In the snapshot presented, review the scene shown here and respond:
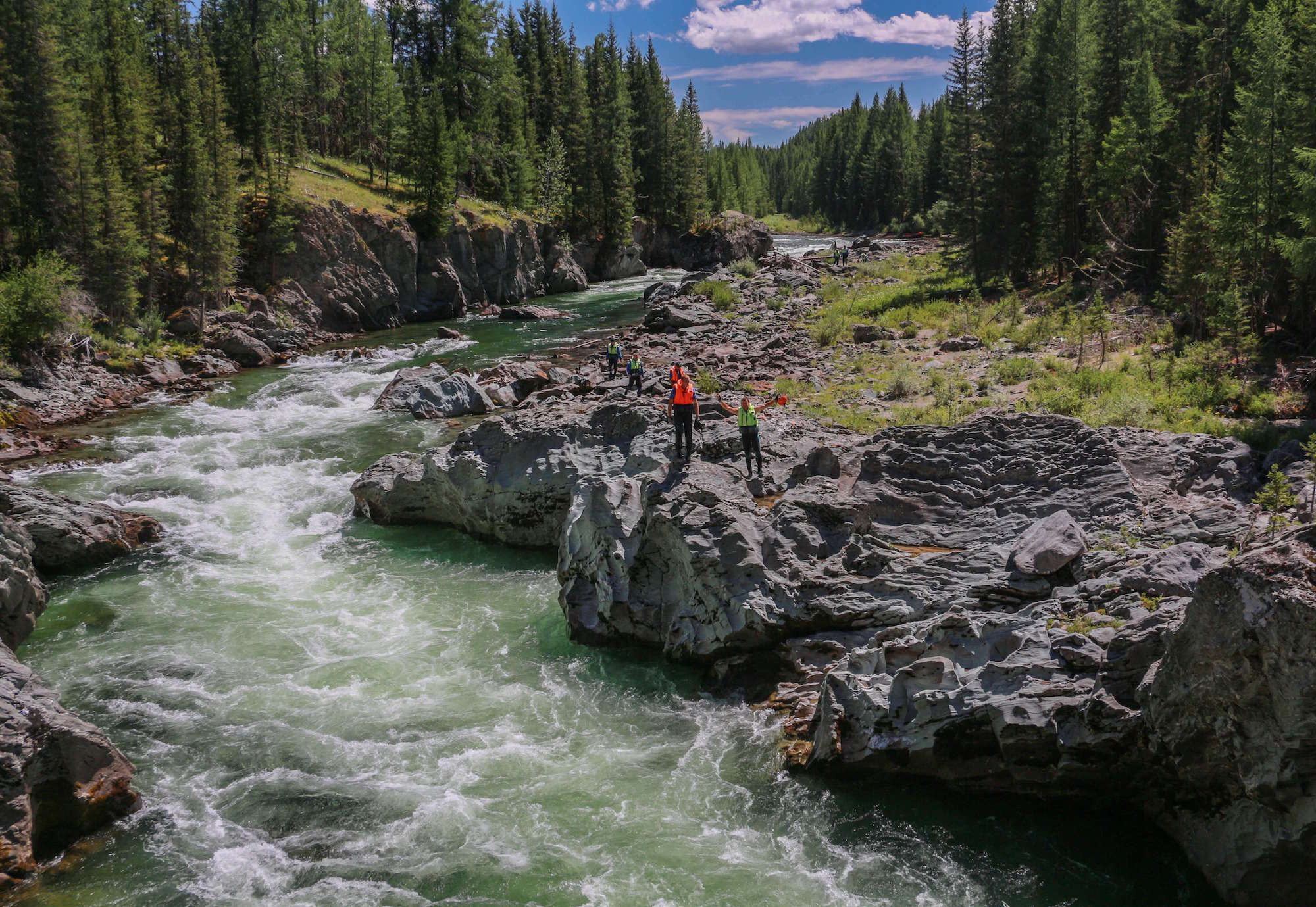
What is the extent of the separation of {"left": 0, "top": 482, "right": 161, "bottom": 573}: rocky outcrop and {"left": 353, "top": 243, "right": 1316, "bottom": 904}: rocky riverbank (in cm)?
633

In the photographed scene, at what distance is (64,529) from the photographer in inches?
722

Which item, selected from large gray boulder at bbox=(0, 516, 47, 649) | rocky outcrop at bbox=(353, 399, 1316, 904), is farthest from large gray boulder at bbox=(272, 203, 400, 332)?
large gray boulder at bbox=(0, 516, 47, 649)

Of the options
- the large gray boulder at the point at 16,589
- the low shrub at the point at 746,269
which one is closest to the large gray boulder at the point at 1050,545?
the large gray boulder at the point at 16,589

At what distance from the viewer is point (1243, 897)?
8.91m

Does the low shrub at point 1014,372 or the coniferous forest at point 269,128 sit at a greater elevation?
the coniferous forest at point 269,128

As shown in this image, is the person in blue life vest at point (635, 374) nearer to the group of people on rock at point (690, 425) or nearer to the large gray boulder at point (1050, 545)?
the group of people on rock at point (690, 425)

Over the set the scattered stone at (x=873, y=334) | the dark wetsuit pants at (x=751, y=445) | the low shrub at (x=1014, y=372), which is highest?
the scattered stone at (x=873, y=334)

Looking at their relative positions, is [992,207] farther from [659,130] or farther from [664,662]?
[659,130]

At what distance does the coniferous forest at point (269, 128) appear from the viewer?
35.7 m

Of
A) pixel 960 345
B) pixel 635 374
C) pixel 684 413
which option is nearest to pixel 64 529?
pixel 684 413

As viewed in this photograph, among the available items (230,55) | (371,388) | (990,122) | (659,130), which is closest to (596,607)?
(371,388)

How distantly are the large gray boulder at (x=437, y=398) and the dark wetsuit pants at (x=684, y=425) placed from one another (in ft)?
51.2

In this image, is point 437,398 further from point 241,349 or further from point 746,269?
point 746,269

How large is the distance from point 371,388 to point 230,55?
37775 millimetres
